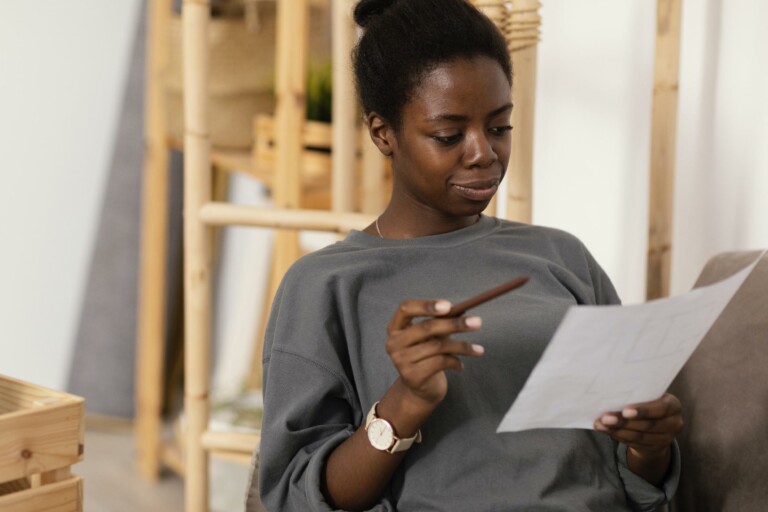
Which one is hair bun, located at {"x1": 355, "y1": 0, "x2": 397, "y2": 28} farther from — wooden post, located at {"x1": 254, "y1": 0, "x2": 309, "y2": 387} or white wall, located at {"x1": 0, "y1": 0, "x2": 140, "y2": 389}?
white wall, located at {"x1": 0, "y1": 0, "x2": 140, "y2": 389}

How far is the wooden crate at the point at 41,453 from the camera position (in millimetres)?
1158

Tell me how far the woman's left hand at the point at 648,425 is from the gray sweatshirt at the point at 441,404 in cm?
8

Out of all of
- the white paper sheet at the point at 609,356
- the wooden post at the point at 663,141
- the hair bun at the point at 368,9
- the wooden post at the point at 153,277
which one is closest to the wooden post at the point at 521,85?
the wooden post at the point at 663,141

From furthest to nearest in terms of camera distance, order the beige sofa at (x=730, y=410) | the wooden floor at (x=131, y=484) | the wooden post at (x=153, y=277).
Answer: the wooden post at (x=153, y=277)
the wooden floor at (x=131, y=484)
the beige sofa at (x=730, y=410)

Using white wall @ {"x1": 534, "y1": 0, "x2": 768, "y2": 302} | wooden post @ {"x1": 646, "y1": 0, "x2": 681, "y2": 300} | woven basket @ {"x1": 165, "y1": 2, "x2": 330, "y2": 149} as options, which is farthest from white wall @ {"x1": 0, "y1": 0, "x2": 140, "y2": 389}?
wooden post @ {"x1": 646, "y1": 0, "x2": 681, "y2": 300}

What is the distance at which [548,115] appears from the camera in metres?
1.93

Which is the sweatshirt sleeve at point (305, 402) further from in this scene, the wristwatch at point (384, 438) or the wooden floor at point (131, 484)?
the wooden floor at point (131, 484)

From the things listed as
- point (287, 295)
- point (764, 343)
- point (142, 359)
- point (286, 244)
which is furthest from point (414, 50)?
point (142, 359)

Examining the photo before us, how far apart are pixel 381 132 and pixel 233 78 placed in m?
1.58

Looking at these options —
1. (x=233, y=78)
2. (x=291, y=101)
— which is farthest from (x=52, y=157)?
(x=291, y=101)

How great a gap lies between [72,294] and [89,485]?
0.65 meters

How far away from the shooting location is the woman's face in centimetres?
121

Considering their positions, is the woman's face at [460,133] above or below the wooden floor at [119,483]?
above

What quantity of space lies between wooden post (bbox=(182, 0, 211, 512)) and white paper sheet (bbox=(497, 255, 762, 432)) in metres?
1.03
